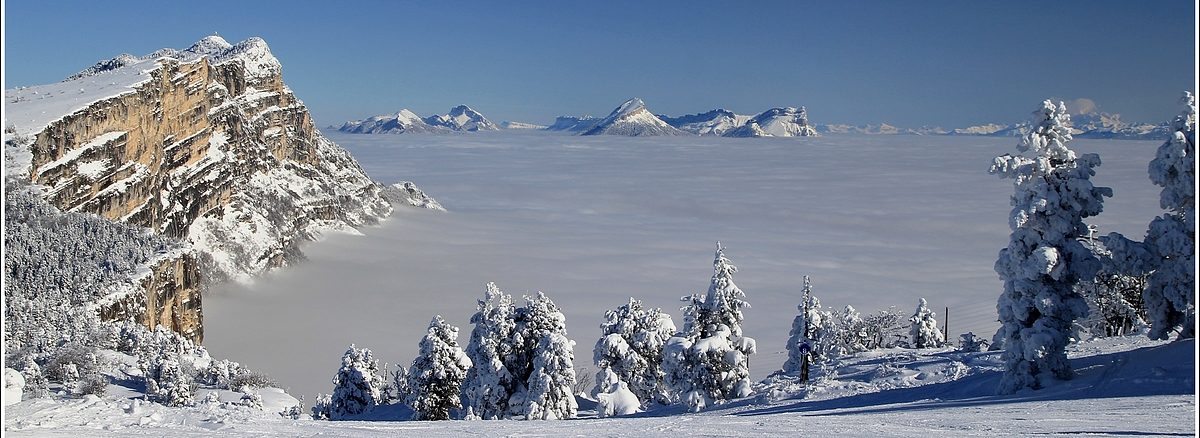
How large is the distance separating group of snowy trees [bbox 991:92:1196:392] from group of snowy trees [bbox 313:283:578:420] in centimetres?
1716

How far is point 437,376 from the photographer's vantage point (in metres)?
38.3

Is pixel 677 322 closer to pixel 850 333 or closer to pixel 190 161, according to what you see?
pixel 850 333

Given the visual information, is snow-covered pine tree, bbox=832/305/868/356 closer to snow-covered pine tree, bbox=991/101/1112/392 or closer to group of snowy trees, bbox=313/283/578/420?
group of snowy trees, bbox=313/283/578/420

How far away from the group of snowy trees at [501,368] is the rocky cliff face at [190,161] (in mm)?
47914

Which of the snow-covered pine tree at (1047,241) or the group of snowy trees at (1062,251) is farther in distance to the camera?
the snow-covered pine tree at (1047,241)

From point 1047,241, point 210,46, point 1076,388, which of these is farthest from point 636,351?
point 210,46

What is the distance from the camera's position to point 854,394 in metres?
29.7

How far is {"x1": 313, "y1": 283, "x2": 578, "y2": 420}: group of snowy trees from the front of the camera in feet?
115

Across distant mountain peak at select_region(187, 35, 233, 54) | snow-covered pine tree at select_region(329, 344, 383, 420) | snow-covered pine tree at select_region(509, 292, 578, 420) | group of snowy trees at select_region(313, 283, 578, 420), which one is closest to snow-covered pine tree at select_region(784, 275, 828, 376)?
snow-covered pine tree at select_region(509, 292, 578, 420)

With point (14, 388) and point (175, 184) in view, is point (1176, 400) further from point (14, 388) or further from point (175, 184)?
point (175, 184)

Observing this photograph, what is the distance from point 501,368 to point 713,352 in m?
8.98

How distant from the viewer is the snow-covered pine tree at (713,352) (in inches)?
1405

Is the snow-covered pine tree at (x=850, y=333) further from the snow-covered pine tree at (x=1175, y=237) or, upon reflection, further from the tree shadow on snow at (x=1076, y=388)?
the snow-covered pine tree at (x=1175, y=237)

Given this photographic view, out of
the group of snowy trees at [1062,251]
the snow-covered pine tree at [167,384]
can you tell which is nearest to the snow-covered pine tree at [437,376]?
the snow-covered pine tree at [167,384]
